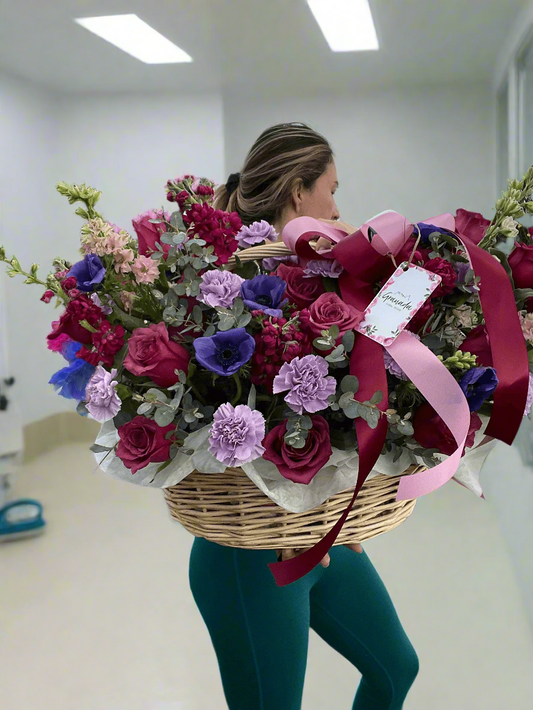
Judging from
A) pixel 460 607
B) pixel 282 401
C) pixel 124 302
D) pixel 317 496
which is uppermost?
pixel 124 302

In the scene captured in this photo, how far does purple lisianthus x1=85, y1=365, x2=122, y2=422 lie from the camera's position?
0.68 metres

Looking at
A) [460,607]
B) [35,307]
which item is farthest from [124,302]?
[35,307]

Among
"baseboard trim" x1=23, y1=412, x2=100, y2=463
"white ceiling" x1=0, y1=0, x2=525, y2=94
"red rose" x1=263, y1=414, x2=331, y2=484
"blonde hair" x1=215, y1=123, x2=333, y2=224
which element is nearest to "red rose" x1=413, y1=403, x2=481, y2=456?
"red rose" x1=263, y1=414, x2=331, y2=484

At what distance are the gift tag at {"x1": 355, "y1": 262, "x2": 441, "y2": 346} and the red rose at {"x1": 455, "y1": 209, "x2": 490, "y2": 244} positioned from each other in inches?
4.7

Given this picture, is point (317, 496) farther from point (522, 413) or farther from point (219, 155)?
→ point (219, 155)

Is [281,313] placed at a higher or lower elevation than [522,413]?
higher

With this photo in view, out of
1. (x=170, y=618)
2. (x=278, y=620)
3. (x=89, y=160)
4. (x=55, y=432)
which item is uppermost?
(x=89, y=160)

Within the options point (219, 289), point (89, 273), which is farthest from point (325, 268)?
point (89, 273)

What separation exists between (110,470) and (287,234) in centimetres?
35

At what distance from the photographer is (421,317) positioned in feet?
2.32

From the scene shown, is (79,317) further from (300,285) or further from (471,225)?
(471,225)

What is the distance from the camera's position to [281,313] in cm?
68

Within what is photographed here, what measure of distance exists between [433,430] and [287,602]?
18.3 inches

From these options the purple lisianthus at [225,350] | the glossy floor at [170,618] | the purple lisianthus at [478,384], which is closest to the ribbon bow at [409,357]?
the purple lisianthus at [478,384]
